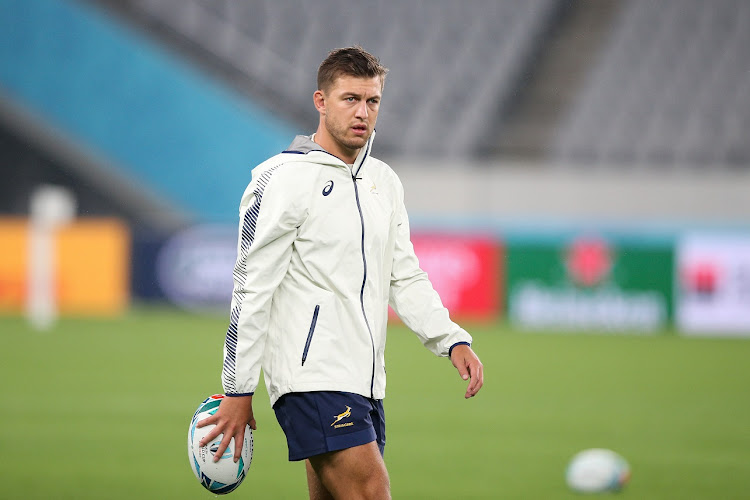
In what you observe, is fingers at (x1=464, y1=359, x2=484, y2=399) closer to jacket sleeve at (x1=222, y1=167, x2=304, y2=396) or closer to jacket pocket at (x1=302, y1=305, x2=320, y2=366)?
jacket pocket at (x1=302, y1=305, x2=320, y2=366)

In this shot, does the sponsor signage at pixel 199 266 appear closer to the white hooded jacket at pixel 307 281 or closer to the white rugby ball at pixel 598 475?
the white rugby ball at pixel 598 475

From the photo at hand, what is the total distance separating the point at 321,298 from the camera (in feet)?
12.9

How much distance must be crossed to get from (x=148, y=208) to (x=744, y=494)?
60.0 ft

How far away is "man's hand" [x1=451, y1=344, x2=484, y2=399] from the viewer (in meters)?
4.07

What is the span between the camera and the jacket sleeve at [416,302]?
4203 millimetres

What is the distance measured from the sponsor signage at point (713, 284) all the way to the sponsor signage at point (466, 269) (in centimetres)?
288

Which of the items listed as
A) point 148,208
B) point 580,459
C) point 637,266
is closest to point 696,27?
point 637,266

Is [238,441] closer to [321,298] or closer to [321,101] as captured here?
[321,298]

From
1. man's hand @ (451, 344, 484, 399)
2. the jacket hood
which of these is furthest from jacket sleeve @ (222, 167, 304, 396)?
man's hand @ (451, 344, 484, 399)

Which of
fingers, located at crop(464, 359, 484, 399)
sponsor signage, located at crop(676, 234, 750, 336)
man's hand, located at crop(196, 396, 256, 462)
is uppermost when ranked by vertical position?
sponsor signage, located at crop(676, 234, 750, 336)

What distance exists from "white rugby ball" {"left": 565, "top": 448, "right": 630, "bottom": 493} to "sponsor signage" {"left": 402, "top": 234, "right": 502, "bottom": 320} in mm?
11855

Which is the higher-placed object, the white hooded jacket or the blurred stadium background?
the blurred stadium background

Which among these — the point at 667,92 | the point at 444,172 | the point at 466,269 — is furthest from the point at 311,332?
the point at 667,92

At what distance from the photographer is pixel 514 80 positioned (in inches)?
952
